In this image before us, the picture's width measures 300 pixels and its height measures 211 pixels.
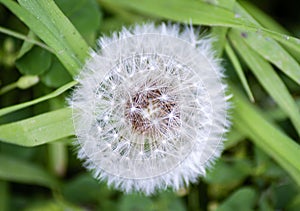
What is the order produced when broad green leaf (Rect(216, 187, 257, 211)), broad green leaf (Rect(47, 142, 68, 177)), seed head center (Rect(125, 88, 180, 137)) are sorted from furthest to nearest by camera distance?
broad green leaf (Rect(47, 142, 68, 177)), broad green leaf (Rect(216, 187, 257, 211)), seed head center (Rect(125, 88, 180, 137))

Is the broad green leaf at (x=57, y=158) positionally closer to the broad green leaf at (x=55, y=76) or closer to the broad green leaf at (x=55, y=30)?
the broad green leaf at (x=55, y=76)

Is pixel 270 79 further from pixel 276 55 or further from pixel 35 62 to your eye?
pixel 35 62

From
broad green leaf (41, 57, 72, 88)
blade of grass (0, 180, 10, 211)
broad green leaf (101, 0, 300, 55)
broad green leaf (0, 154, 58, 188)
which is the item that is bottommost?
blade of grass (0, 180, 10, 211)

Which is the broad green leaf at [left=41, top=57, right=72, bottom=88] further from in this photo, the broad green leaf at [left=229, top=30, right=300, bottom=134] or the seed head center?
the broad green leaf at [left=229, top=30, right=300, bottom=134]

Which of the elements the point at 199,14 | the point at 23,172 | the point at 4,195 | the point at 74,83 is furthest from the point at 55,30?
the point at 4,195

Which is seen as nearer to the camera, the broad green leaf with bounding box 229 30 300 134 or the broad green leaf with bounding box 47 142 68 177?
the broad green leaf with bounding box 229 30 300 134

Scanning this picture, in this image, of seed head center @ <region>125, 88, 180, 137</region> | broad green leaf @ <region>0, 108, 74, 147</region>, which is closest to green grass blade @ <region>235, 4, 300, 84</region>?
seed head center @ <region>125, 88, 180, 137</region>

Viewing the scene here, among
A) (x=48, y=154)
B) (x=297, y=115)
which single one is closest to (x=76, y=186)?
(x=48, y=154)

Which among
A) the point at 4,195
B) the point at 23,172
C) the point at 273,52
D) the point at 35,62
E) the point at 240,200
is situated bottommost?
the point at 4,195
